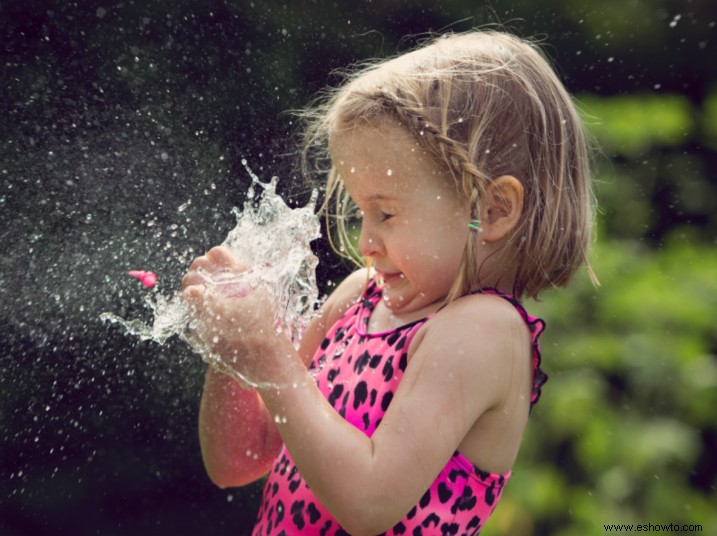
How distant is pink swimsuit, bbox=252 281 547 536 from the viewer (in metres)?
1.31

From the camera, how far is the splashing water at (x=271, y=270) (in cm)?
131

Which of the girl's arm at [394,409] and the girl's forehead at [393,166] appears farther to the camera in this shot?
the girl's forehead at [393,166]

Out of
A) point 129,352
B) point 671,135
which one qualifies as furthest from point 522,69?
point 671,135

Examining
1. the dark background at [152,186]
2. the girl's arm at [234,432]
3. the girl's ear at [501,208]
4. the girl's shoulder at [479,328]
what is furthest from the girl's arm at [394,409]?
the dark background at [152,186]

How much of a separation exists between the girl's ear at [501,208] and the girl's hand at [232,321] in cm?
33

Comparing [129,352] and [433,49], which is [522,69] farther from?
[129,352]

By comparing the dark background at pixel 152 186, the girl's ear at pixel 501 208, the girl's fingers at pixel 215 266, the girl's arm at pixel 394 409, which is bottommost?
the dark background at pixel 152 186

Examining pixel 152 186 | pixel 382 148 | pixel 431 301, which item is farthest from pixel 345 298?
pixel 152 186

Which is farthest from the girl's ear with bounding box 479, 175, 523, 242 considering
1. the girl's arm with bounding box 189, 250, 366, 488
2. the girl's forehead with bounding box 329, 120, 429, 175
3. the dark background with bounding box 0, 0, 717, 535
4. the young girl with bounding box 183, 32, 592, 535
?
the dark background with bounding box 0, 0, 717, 535

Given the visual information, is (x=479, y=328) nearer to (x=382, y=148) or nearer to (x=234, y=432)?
(x=382, y=148)

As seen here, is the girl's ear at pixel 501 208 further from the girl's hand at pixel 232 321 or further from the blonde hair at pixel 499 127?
the girl's hand at pixel 232 321

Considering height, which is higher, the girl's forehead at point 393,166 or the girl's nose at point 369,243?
the girl's forehead at point 393,166

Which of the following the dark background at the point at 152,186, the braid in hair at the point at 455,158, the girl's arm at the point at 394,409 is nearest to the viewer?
the girl's arm at the point at 394,409

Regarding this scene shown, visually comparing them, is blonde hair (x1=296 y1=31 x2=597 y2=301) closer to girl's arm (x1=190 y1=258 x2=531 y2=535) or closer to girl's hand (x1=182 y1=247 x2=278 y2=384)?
girl's arm (x1=190 y1=258 x2=531 y2=535)
